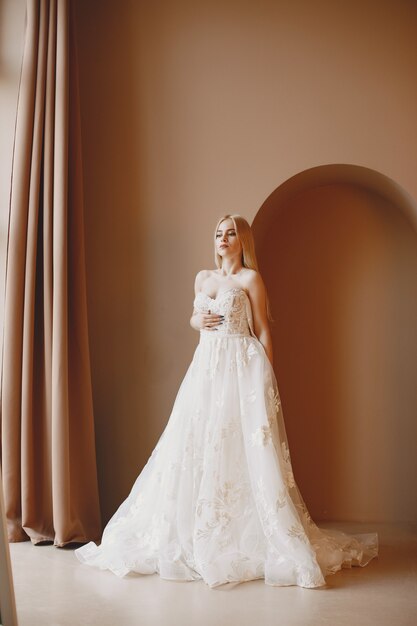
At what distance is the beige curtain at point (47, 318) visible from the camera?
13.1 ft

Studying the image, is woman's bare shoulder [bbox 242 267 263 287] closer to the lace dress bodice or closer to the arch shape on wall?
the lace dress bodice

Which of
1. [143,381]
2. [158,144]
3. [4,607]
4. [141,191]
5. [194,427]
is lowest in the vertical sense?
[4,607]

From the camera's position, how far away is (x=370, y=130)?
4.39 meters

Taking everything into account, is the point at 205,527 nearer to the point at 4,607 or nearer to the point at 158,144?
the point at 4,607

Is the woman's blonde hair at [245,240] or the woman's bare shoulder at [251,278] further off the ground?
the woman's blonde hair at [245,240]

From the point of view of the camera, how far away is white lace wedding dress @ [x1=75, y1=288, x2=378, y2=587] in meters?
3.28

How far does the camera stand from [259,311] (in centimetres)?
383

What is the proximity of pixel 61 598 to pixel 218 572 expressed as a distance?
2.40 feet

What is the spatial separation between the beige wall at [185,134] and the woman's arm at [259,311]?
692 mm

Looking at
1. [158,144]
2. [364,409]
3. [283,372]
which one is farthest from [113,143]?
[364,409]

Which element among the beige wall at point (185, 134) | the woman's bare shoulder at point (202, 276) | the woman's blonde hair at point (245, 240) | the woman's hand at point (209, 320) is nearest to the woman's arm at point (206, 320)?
the woman's hand at point (209, 320)

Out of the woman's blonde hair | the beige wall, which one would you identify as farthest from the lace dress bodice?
the beige wall

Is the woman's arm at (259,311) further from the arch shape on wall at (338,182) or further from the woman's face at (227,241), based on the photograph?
the arch shape on wall at (338,182)

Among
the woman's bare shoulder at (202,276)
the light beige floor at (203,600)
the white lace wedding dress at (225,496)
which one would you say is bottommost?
the light beige floor at (203,600)
